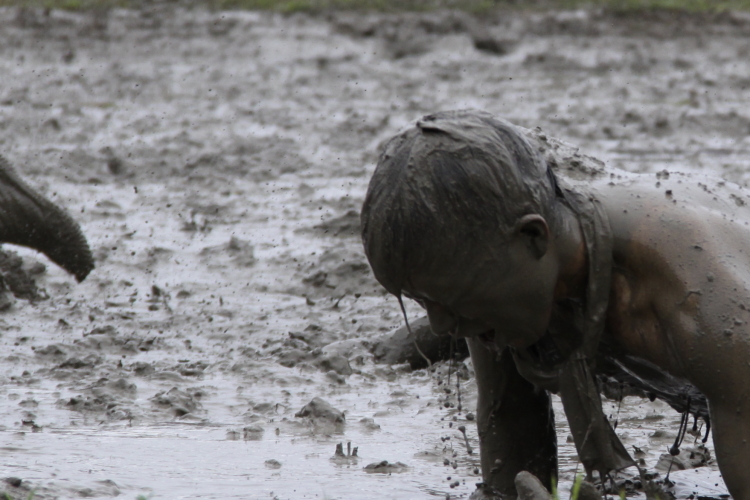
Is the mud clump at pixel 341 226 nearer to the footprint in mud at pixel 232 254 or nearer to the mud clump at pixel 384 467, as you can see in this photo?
the footprint in mud at pixel 232 254

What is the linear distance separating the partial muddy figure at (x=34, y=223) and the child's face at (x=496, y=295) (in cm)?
288

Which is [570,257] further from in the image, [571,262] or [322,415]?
[322,415]

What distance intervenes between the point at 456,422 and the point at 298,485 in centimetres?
91

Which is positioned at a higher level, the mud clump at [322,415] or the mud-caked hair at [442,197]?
the mud-caked hair at [442,197]

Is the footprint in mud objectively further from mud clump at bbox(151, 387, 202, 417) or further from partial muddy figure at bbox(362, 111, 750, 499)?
partial muddy figure at bbox(362, 111, 750, 499)

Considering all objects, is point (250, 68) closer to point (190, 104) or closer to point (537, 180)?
point (190, 104)

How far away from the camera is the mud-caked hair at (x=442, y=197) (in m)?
2.32

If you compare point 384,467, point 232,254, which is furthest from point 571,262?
point 232,254

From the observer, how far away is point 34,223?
16.3ft

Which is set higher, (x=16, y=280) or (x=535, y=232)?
(x=535, y=232)

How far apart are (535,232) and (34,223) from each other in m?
3.13

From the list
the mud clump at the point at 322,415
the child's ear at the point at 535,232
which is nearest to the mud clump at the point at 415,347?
the mud clump at the point at 322,415

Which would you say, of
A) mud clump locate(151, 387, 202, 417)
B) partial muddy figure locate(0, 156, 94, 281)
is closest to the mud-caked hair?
mud clump locate(151, 387, 202, 417)

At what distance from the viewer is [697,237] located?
2.49m
